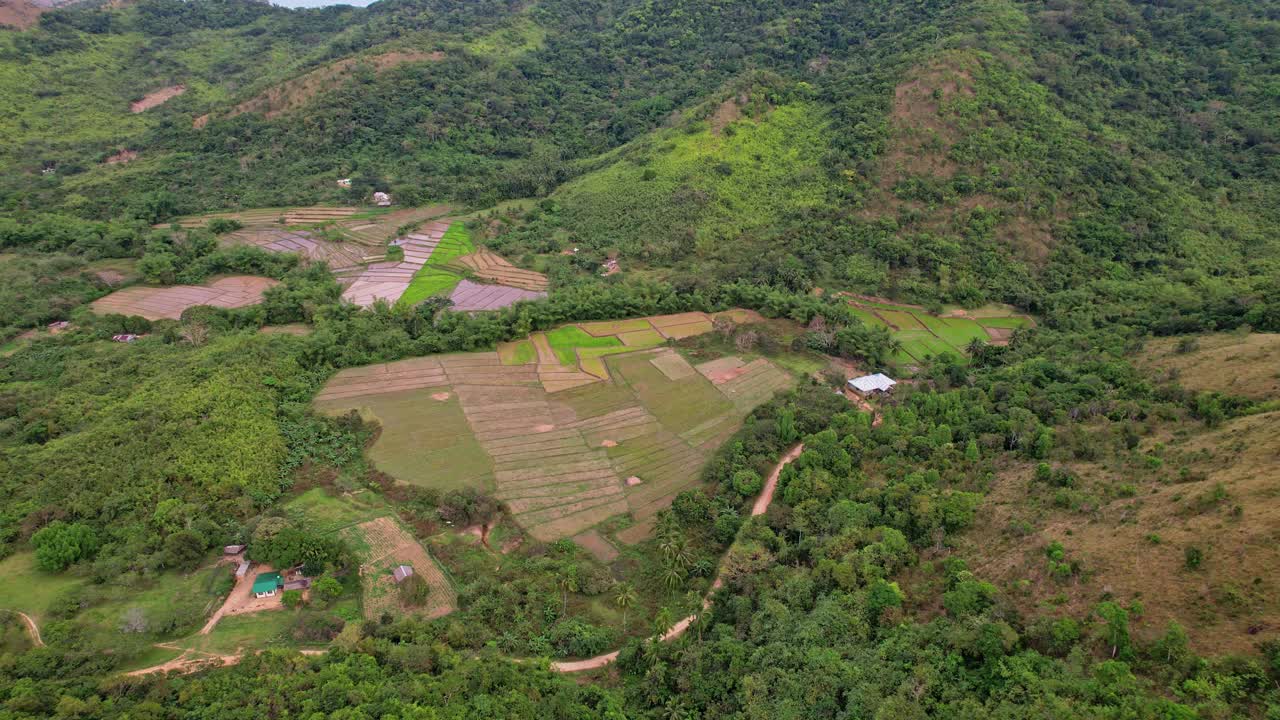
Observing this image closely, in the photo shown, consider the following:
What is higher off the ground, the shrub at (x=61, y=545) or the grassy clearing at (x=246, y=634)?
the shrub at (x=61, y=545)

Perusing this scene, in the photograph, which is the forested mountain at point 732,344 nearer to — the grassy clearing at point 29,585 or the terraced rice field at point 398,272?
the grassy clearing at point 29,585

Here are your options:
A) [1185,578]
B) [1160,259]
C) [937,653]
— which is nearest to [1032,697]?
[937,653]

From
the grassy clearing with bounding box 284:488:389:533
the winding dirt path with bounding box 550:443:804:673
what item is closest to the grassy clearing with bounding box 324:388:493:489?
the grassy clearing with bounding box 284:488:389:533

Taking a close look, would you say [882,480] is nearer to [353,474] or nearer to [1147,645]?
[1147,645]

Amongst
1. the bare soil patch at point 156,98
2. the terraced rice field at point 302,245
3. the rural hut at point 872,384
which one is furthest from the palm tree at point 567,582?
the bare soil patch at point 156,98

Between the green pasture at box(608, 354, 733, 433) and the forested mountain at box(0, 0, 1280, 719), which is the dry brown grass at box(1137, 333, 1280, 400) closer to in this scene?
the forested mountain at box(0, 0, 1280, 719)
